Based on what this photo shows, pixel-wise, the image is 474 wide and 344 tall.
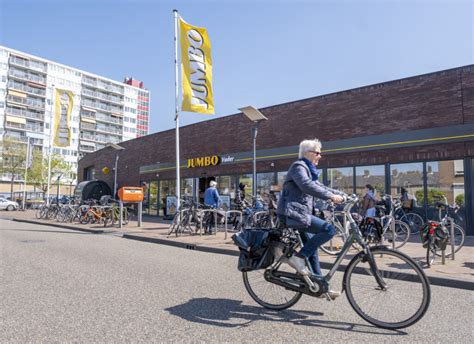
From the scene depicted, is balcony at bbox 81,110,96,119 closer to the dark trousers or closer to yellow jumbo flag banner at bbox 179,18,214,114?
yellow jumbo flag banner at bbox 179,18,214,114

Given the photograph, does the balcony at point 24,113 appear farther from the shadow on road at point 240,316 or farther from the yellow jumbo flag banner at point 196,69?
the shadow on road at point 240,316

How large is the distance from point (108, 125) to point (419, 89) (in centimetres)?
8571

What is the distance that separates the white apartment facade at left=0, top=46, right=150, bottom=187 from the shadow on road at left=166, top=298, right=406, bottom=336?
6586 cm

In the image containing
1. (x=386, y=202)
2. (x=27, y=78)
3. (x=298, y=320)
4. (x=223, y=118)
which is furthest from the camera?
(x=27, y=78)

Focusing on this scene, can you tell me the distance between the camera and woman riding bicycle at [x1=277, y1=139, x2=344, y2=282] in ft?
12.3

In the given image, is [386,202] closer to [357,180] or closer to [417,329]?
[357,180]

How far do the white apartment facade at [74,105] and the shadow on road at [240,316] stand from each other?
6586cm

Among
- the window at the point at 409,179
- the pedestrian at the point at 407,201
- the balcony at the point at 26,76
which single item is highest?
the balcony at the point at 26,76

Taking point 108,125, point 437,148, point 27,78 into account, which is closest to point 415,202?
point 437,148

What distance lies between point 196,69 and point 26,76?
73693 millimetres

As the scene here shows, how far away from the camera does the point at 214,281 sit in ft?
17.9

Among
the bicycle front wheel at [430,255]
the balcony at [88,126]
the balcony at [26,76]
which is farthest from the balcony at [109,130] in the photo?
the bicycle front wheel at [430,255]

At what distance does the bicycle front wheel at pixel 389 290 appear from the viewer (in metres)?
3.40

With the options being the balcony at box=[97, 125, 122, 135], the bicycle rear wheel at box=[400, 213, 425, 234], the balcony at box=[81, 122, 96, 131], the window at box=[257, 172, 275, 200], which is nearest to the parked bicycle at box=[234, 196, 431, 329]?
the bicycle rear wheel at box=[400, 213, 425, 234]
